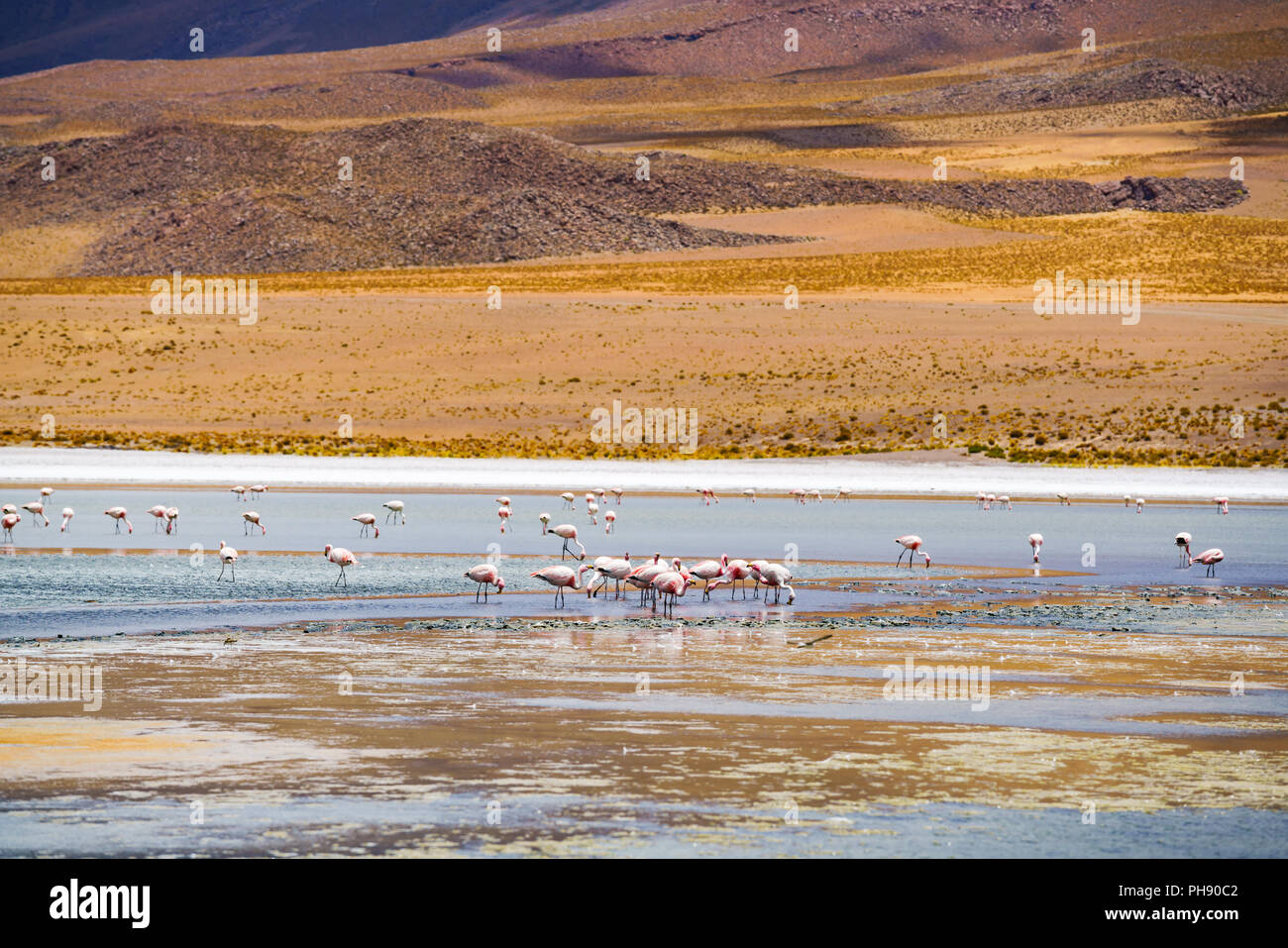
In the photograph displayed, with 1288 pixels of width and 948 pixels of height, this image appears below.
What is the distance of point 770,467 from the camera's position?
39.6m

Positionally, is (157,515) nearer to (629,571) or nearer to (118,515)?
(118,515)

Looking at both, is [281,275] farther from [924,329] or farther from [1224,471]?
[1224,471]

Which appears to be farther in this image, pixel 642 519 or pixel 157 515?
pixel 642 519

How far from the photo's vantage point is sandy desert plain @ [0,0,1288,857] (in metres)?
9.12

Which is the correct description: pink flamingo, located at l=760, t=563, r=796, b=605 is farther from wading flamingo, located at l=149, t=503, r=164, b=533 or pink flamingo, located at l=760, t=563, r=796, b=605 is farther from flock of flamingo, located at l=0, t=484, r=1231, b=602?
wading flamingo, located at l=149, t=503, r=164, b=533

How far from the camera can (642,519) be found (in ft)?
93.3

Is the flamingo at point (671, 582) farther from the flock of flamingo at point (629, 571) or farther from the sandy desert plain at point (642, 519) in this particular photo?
the sandy desert plain at point (642, 519)

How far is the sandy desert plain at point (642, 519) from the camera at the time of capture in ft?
29.9

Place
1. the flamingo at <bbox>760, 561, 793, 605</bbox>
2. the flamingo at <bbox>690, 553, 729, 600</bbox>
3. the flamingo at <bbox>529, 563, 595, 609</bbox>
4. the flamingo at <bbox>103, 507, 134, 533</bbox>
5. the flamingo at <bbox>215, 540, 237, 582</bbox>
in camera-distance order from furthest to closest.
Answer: the flamingo at <bbox>103, 507, 134, 533</bbox> < the flamingo at <bbox>215, 540, 237, 582</bbox> < the flamingo at <bbox>690, 553, 729, 600</bbox> < the flamingo at <bbox>760, 561, 793, 605</bbox> < the flamingo at <bbox>529, 563, 595, 609</bbox>

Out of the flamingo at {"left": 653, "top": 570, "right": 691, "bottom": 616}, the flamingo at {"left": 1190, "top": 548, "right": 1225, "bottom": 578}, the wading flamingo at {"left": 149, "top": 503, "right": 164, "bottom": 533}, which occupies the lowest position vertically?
the flamingo at {"left": 1190, "top": 548, "right": 1225, "bottom": 578}

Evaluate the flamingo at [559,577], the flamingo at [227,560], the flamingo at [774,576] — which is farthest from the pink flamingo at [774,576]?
the flamingo at [227,560]

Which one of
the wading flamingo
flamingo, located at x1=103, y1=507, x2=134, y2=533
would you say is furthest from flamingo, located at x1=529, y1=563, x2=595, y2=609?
flamingo, located at x1=103, y1=507, x2=134, y2=533

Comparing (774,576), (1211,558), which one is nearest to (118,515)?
(774,576)
